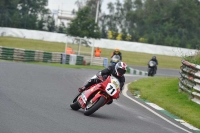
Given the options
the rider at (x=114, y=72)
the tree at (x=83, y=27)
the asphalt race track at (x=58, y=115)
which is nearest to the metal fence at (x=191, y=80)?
the asphalt race track at (x=58, y=115)

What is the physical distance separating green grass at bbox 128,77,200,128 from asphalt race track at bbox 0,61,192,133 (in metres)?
0.69

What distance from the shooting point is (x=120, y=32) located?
6806 centimetres

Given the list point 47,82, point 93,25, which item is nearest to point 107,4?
point 93,25

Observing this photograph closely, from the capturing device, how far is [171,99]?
1625 cm

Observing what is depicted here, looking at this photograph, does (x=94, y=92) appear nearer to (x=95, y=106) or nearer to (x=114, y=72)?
(x=95, y=106)

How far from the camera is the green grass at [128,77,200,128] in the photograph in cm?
1351

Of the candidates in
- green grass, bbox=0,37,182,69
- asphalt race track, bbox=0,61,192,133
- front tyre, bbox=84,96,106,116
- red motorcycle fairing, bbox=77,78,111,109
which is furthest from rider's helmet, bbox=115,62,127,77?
green grass, bbox=0,37,182,69

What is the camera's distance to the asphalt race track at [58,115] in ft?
30.3

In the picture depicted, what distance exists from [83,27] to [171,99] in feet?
100

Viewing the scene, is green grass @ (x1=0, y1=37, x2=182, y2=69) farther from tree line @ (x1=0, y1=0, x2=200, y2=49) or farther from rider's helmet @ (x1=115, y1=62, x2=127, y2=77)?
rider's helmet @ (x1=115, y1=62, x2=127, y2=77)

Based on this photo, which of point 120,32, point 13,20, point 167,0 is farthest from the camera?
point 167,0

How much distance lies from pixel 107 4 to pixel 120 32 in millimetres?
16698

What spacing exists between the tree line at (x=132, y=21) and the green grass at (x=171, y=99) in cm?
2629

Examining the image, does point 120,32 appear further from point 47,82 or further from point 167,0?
point 47,82
